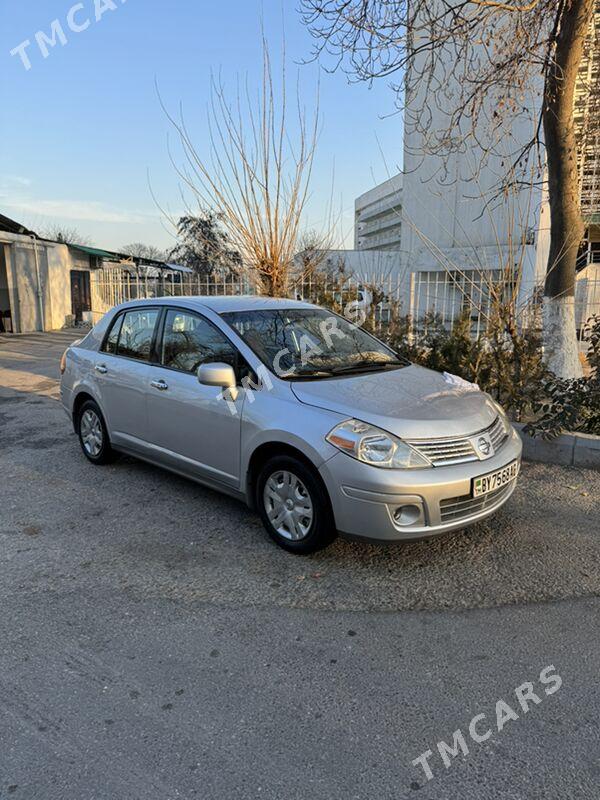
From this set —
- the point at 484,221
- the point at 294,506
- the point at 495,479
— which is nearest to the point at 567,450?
the point at 495,479

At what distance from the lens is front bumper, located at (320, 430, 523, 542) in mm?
3164

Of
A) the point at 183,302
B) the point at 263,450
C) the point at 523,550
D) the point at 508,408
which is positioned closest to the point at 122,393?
the point at 183,302

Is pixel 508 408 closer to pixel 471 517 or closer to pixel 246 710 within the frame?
pixel 471 517

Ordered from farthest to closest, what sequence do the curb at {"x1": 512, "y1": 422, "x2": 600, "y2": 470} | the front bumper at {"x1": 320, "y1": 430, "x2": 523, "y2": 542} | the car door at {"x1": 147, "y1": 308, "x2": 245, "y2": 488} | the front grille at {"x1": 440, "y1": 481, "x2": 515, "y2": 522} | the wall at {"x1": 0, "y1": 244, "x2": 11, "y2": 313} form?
1. the wall at {"x1": 0, "y1": 244, "x2": 11, "y2": 313}
2. the curb at {"x1": 512, "y1": 422, "x2": 600, "y2": 470}
3. the car door at {"x1": 147, "y1": 308, "x2": 245, "y2": 488}
4. the front grille at {"x1": 440, "y1": 481, "x2": 515, "y2": 522}
5. the front bumper at {"x1": 320, "y1": 430, "x2": 523, "y2": 542}

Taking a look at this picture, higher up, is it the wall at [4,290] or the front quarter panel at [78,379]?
the wall at [4,290]

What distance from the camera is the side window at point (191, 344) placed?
4.14m

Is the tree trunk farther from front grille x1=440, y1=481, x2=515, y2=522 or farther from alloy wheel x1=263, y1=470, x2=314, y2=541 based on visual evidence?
alloy wheel x1=263, y1=470, x2=314, y2=541

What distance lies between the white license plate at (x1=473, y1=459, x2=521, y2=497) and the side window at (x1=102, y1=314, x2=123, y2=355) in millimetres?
3439

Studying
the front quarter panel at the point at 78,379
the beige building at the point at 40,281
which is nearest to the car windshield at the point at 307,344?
the front quarter panel at the point at 78,379

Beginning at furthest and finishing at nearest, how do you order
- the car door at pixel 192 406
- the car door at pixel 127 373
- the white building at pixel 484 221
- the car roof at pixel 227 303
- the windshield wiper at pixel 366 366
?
the white building at pixel 484 221 → the car door at pixel 127 373 → the car roof at pixel 227 303 → the windshield wiper at pixel 366 366 → the car door at pixel 192 406

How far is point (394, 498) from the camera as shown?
10.4 feet

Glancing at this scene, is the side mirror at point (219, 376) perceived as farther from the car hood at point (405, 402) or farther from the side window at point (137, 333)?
the side window at point (137, 333)

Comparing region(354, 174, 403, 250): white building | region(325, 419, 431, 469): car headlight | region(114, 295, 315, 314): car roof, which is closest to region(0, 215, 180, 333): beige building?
region(114, 295, 315, 314): car roof

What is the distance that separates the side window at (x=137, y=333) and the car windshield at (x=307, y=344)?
88cm
